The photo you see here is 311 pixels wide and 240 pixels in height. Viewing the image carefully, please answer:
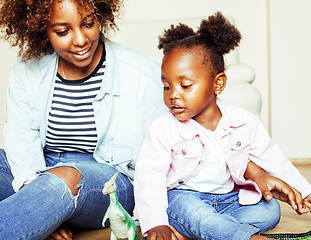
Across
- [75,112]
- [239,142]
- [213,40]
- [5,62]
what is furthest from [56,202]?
[5,62]

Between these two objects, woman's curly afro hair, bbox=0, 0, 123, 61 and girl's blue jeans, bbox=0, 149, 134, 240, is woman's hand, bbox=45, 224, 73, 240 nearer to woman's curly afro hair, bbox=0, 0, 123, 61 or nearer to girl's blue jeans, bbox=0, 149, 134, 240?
girl's blue jeans, bbox=0, 149, 134, 240

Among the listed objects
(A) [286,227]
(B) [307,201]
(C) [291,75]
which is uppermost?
(C) [291,75]

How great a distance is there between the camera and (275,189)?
137cm

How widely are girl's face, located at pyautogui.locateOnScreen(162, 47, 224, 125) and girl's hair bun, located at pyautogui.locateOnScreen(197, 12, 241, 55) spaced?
7 cm

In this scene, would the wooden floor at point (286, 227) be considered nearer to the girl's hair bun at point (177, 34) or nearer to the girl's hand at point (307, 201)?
the girl's hand at point (307, 201)

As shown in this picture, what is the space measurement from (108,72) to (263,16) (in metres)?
2.04

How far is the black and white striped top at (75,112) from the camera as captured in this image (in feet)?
4.88

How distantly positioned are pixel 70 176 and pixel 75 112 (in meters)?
0.29

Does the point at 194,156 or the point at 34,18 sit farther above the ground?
the point at 34,18

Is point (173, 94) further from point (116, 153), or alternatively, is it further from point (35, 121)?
point (35, 121)

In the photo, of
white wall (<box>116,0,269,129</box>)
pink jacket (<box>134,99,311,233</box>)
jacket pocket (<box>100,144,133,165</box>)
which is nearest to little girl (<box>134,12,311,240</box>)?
pink jacket (<box>134,99,311,233</box>)

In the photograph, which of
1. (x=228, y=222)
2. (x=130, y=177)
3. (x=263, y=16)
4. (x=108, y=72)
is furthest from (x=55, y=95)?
(x=263, y=16)

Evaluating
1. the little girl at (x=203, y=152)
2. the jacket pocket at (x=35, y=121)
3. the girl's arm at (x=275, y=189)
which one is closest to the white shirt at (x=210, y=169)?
the little girl at (x=203, y=152)

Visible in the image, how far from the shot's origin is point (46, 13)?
1.34 meters
